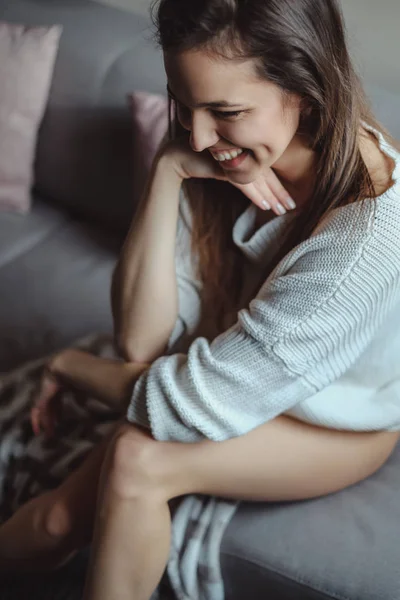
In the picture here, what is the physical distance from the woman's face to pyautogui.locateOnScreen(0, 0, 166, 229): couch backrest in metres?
0.80

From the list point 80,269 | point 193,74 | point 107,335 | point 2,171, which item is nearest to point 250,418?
point 193,74

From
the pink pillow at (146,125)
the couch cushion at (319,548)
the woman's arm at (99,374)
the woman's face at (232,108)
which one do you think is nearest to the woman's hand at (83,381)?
the woman's arm at (99,374)

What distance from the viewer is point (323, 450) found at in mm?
1086

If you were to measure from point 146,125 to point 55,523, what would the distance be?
891mm

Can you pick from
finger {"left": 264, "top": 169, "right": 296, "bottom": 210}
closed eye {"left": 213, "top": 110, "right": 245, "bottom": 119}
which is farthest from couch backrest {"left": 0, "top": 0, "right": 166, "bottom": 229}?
closed eye {"left": 213, "top": 110, "right": 245, "bottom": 119}

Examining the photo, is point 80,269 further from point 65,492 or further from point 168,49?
point 168,49

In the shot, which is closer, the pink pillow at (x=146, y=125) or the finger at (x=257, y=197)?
the finger at (x=257, y=197)

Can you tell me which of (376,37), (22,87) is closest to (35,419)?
(22,87)

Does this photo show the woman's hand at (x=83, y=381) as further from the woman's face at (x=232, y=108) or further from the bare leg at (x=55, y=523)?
the woman's face at (x=232, y=108)

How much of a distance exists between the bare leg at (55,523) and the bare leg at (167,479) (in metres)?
0.10

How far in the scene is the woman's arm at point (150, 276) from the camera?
46.3 inches

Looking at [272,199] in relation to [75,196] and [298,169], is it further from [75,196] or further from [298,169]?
[75,196]

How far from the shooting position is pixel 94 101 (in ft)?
5.95

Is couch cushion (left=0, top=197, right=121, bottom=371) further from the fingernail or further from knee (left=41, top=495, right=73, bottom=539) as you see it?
the fingernail
